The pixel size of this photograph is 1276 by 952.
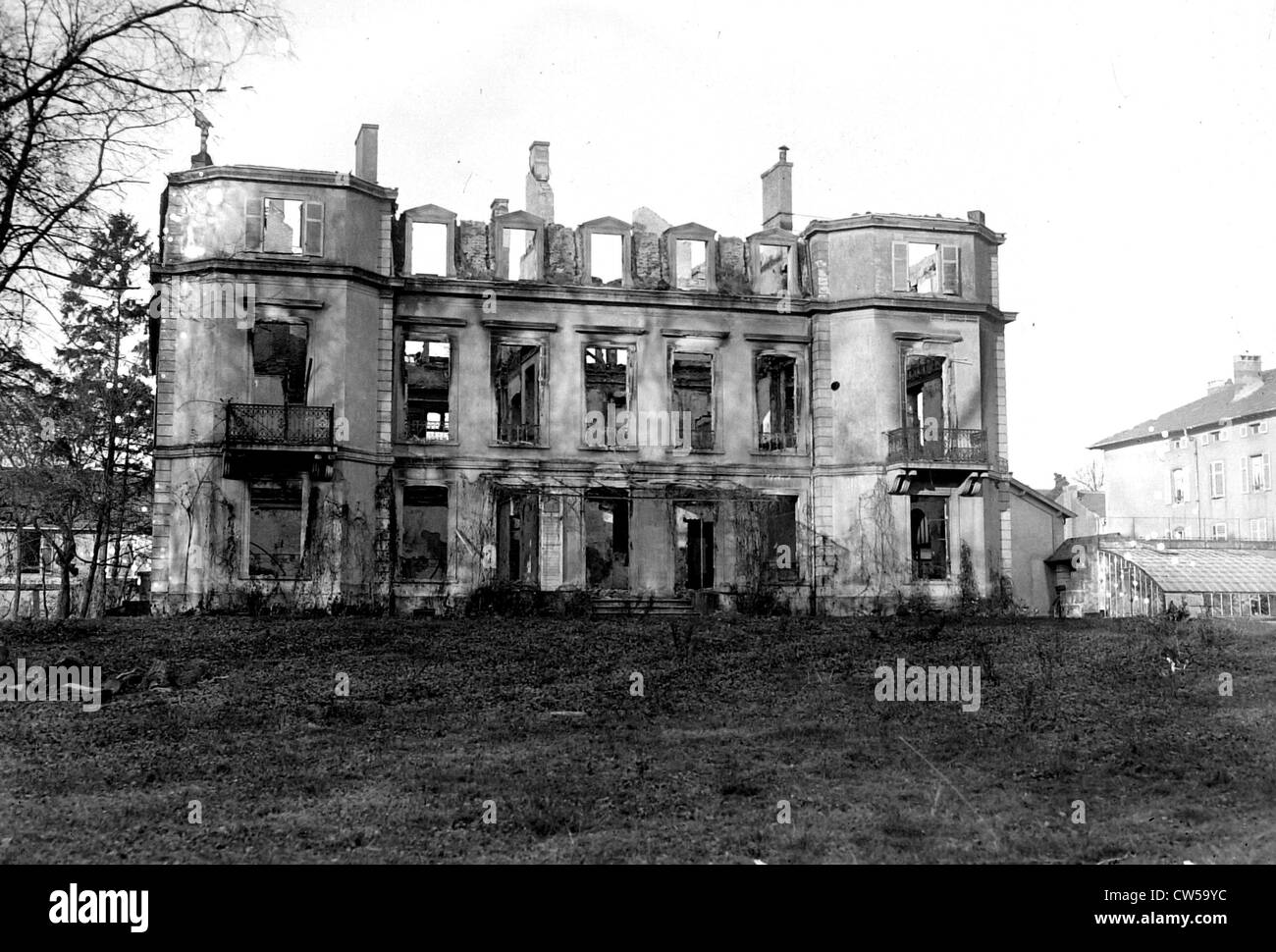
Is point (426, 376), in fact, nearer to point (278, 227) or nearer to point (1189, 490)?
point (278, 227)

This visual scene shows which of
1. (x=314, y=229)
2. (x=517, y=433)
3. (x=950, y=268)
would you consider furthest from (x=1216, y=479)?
(x=314, y=229)

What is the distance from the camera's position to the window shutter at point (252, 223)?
88.8ft

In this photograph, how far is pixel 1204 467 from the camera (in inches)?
1822

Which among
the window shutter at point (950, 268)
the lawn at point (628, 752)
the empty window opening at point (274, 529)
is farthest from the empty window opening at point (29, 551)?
the window shutter at point (950, 268)

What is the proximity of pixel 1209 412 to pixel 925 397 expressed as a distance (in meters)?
19.1

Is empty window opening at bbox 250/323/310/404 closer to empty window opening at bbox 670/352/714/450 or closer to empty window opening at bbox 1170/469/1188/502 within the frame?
empty window opening at bbox 670/352/714/450

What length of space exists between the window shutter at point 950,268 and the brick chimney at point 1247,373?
1912 cm

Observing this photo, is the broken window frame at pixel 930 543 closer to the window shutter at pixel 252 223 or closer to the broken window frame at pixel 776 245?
the broken window frame at pixel 776 245

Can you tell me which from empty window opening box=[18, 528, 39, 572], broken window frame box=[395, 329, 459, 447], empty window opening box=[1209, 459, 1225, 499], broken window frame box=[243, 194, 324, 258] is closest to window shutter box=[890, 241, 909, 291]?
broken window frame box=[395, 329, 459, 447]

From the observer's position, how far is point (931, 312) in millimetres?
30344

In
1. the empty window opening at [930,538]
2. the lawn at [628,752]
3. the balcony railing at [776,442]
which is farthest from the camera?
the balcony railing at [776,442]
